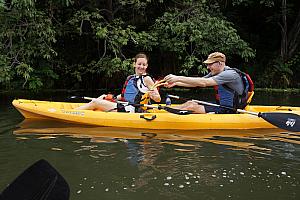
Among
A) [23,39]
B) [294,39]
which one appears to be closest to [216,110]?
[23,39]

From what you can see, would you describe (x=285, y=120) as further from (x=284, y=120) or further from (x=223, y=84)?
(x=223, y=84)

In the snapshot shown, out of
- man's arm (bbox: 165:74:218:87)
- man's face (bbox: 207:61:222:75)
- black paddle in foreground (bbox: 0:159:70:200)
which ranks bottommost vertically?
black paddle in foreground (bbox: 0:159:70:200)

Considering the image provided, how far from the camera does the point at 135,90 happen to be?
19.5 ft

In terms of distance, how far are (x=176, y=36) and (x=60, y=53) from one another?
3816 mm

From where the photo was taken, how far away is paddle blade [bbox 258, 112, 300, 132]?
4961mm

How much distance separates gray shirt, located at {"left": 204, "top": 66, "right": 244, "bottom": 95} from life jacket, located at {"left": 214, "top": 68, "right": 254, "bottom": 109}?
0.05 meters

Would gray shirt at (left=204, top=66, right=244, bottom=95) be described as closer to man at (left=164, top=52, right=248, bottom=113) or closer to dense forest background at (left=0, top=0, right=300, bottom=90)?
man at (left=164, top=52, right=248, bottom=113)

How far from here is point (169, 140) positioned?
5023 millimetres

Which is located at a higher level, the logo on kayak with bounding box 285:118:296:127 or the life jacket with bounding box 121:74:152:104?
→ the life jacket with bounding box 121:74:152:104

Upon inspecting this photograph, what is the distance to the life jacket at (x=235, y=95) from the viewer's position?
5496 millimetres

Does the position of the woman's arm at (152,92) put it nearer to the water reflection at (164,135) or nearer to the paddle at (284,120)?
the water reflection at (164,135)

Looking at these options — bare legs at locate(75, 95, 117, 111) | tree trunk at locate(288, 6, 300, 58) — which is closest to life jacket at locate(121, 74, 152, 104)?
bare legs at locate(75, 95, 117, 111)

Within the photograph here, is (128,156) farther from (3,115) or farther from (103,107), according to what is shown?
(3,115)

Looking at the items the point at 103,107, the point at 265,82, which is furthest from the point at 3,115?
the point at 265,82
